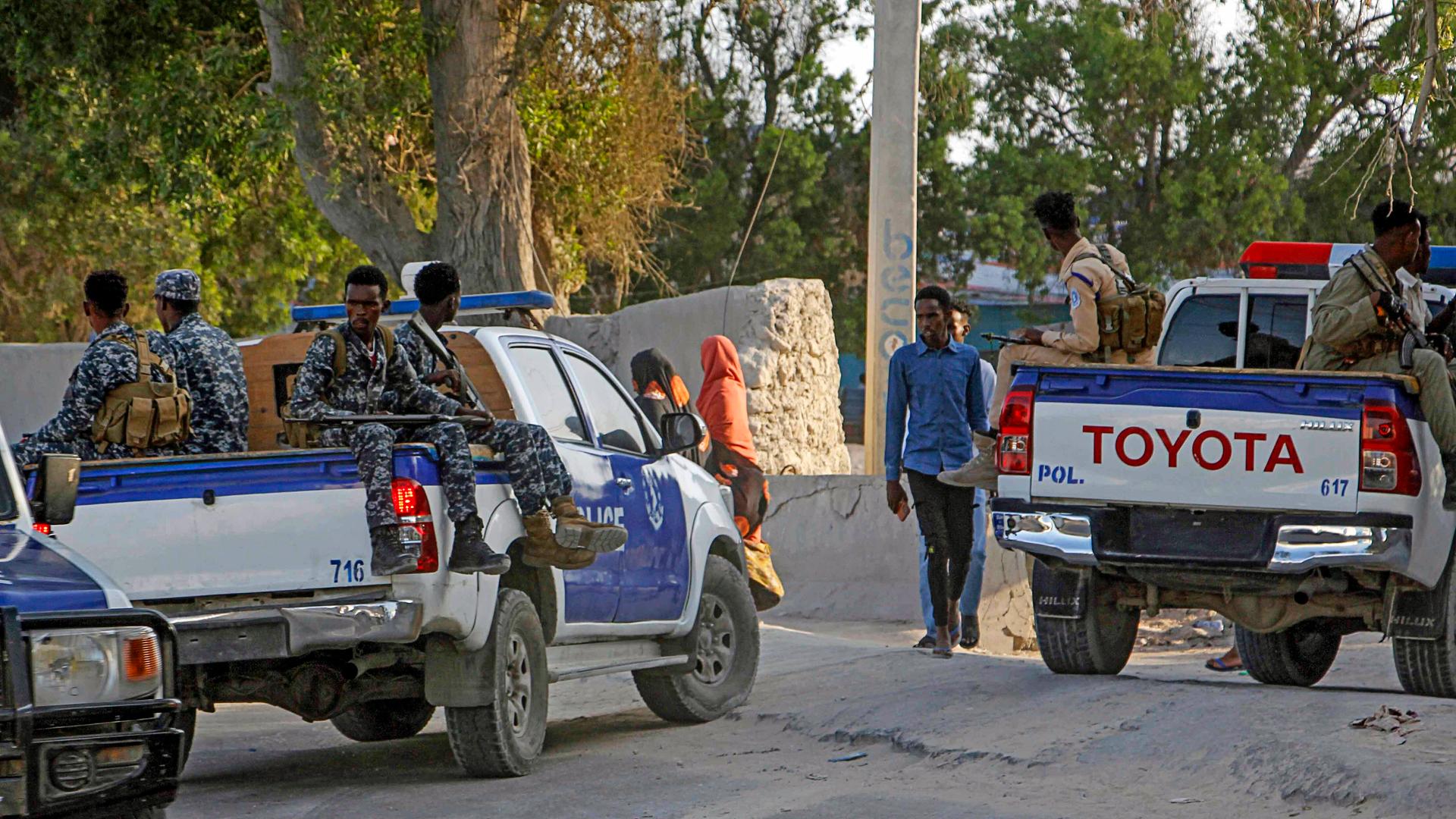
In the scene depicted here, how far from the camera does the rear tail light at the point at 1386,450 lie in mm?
7332

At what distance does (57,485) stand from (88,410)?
223cm

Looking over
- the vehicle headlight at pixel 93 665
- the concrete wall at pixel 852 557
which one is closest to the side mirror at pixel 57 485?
the vehicle headlight at pixel 93 665

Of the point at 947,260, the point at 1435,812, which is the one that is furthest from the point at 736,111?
the point at 1435,812

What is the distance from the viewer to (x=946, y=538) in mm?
10383

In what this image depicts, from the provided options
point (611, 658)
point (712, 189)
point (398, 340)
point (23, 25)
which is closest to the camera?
Answer: point (398, 340)

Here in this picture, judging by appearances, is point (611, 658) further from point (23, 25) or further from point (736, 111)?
point (736, 111)

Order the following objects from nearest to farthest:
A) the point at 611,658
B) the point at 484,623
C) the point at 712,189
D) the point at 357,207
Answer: the point at 484,623, the point at 611,658, the point at 357,207, the point at 712,189

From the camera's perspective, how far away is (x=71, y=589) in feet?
14.1

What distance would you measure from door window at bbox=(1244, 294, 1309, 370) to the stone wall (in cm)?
634

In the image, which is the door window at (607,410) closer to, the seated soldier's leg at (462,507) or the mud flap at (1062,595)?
the seated soldier's leg at (462,507)

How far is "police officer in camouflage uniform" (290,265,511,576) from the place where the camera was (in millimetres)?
6398

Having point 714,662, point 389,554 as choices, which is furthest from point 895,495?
point 389,554

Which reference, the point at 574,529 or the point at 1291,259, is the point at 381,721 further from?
the point at 1291,259

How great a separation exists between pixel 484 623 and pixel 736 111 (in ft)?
103
